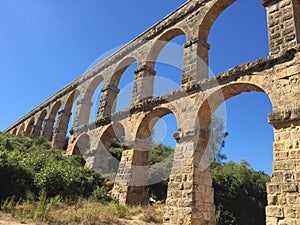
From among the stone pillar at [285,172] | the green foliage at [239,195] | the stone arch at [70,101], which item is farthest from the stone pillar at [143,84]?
the stone arch at [70,101]

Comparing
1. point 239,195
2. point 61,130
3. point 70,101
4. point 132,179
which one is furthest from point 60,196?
point 70,101

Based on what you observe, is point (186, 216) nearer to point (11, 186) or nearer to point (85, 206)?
point (85, 206)

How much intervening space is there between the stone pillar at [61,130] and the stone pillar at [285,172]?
48.1ft

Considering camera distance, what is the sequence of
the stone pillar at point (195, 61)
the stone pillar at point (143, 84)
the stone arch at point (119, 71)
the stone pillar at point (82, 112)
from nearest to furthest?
the stone pillar at point (195, 61) → the stone pillar at point (143, 84) → the stone arch at point (119, 71) → the stone pillar at point (82, 112)

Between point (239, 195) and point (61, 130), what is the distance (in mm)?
11905

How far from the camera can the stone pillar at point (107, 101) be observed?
14031 millimetres

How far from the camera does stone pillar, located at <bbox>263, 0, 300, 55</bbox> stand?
23.1ft

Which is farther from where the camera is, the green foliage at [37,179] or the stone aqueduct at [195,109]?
the green foliage at [37,179]

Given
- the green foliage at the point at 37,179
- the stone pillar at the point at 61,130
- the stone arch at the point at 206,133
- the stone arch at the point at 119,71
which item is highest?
the stone arch at the point at 119,71

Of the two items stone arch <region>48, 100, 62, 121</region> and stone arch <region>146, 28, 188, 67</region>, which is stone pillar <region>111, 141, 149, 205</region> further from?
stone arch <region>48, 100, 62, 121</region>

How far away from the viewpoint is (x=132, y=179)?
9.73m

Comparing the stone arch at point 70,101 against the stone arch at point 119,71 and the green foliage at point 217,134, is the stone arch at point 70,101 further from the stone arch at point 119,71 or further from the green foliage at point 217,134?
the green foliage at point 217,134

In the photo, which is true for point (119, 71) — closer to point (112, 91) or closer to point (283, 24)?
point (112, 91)

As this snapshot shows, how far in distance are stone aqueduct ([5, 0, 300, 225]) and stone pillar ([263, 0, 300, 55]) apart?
0.09 feet
